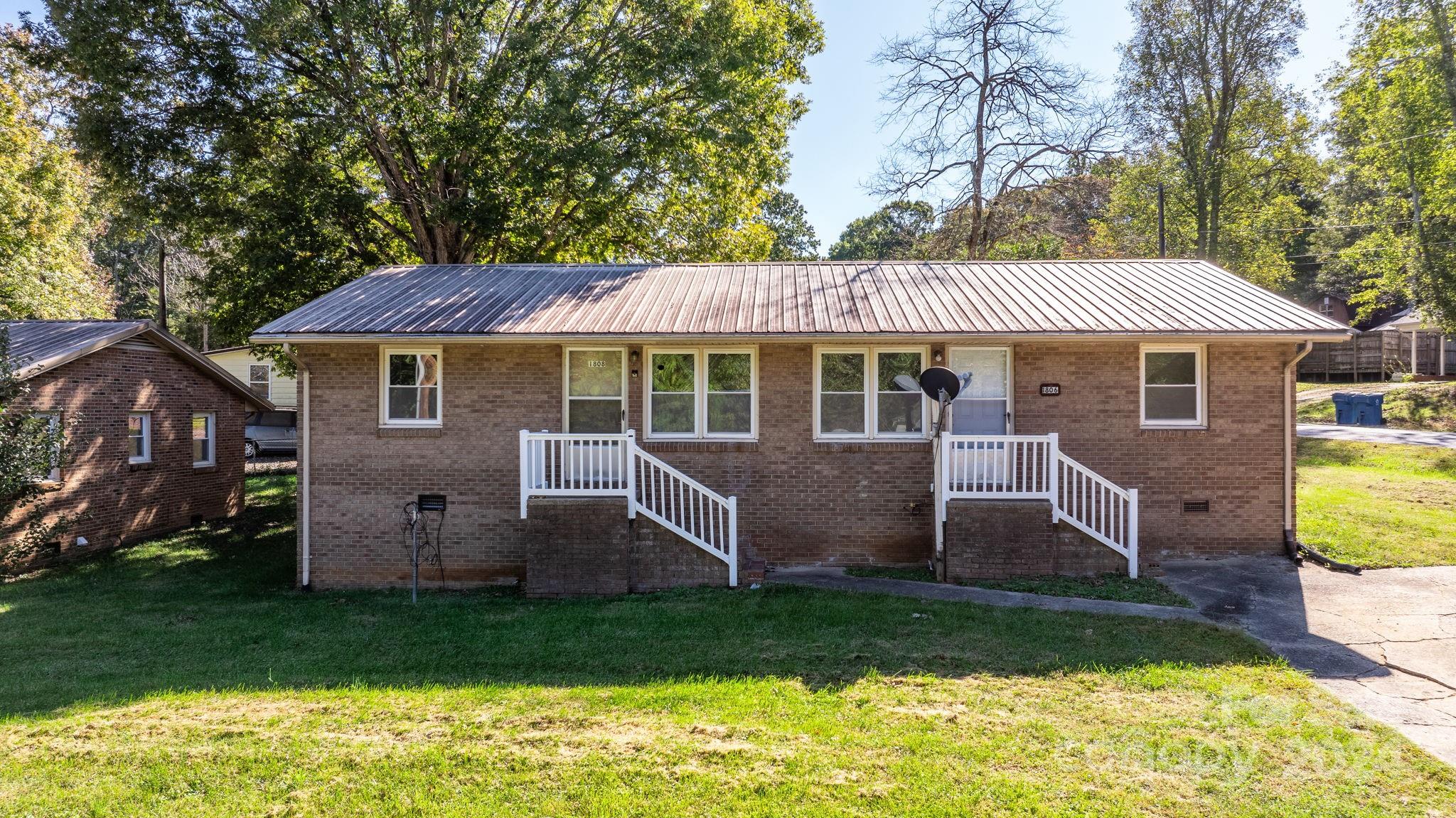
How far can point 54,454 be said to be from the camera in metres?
11.3

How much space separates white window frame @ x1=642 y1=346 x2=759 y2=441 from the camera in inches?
395

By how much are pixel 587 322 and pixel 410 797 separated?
646cm

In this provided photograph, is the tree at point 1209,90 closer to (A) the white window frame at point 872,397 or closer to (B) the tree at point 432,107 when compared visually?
(B) the tree at point 432,107

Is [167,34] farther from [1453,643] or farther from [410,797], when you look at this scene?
[1453,643]

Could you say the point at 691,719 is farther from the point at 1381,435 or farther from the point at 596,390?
the point at 1381,435

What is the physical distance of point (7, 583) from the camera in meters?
10.9

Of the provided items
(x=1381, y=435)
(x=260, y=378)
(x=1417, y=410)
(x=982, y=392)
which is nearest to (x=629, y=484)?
(x=982, y=392)

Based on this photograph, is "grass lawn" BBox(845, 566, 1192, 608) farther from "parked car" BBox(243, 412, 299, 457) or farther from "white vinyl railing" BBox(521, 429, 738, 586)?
"parked car" BBox(243, 412, 299, 457)

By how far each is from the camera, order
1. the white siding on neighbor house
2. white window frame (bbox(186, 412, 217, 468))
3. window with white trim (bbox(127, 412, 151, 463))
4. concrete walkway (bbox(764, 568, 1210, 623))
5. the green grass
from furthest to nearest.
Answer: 1. the white siding on neighbor house
2. white window frame (bbox(186, 412, 217, 468))
3. window with white trim (bbox(127, 412, 151, 463))
4. the green grass
5. concrete walkway (bbox(764, 568, 1210, 623))

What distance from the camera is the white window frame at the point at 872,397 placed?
996 centimetres

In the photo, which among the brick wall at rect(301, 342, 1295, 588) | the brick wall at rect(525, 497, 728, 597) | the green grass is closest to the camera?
the green grass

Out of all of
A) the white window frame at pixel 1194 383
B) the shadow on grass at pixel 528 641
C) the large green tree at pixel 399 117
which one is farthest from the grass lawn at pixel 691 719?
the large green tree at pixel 399 117

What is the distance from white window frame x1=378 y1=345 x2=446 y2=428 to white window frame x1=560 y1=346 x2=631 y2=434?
1.64 metres

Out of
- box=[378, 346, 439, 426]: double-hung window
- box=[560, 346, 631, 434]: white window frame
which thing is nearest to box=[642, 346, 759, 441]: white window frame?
box=[560, 346, 631, 434]: white window frame
